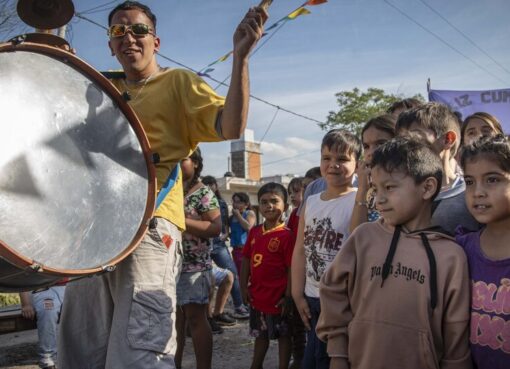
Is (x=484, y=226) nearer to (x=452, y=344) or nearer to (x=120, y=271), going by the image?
(x=452, y=344)

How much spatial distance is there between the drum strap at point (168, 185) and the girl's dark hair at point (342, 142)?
3.85 ft

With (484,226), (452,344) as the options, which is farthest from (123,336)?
(484,226)

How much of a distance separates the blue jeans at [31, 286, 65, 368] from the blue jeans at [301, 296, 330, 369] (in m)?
2.29

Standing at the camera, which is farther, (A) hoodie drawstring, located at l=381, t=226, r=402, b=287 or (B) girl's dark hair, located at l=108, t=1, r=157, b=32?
(B) girl's dark hair, located at l=108, t=1, r=157, b=32

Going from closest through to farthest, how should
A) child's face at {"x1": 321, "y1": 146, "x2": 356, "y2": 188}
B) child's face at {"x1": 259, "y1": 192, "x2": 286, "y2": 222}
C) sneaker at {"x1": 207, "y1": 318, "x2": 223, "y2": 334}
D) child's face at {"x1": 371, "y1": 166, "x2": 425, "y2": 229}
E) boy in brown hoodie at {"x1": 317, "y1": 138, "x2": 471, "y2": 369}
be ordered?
1. boy in brown hoodie at {"x1": 317, "y1": 138, "x2": 471, "y2": 369}
2. child's face at {"x1": 371, "y1": 166, "x2": 425, "y2": 229}
3. child's face at {"x1": 321, "y1": 146, "x2": 356, "y2": 188}
4. child's face at {"x1": 259, "y1": 192, "x2": 286, "y2": 222}
5. sneaker at {"x1": 207, "y1": 318, "x2": 223, "y2": 334}

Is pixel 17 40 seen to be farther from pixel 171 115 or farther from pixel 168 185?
pixel 168 185

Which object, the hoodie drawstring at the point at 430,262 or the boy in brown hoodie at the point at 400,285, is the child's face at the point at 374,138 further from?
the hoodie drawstring at the point at 430,262

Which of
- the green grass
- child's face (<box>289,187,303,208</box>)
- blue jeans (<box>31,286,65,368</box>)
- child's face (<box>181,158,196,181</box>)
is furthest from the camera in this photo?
the green grass

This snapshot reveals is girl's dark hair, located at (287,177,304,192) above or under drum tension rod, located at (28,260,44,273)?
above

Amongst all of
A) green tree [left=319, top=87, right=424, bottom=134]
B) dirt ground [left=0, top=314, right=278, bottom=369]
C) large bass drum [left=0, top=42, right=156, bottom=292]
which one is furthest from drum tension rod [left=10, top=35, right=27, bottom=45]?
green tree [left=319, top=87, right=424, bottom=134]

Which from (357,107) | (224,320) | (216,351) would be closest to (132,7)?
(216,351)

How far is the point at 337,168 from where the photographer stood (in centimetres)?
315

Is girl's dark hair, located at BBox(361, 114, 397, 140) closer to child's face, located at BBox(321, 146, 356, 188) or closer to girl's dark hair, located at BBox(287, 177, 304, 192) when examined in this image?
child's face, located at BBox(321, 146, 356, 188)

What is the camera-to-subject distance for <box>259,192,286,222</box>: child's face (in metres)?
4.47
